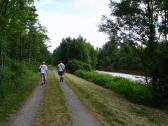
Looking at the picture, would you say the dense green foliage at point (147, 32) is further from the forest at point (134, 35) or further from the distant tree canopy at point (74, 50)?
the distant tree canopy at point (74, 50)

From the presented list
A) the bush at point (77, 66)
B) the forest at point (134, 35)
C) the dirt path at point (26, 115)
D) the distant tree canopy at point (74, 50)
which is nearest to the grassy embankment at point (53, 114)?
the dirt path at point (26, 115)

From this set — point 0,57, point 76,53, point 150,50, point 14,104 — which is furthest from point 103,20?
point 76,53

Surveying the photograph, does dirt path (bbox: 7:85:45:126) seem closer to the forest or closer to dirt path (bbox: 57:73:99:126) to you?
dirt path (bbox: 57:73:99:126)

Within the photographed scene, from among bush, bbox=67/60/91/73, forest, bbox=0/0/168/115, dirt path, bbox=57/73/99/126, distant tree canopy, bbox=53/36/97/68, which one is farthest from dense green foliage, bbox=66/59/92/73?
dirt path, bbox=57/73/99/126

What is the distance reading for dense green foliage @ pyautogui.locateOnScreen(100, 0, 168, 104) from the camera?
2459cm

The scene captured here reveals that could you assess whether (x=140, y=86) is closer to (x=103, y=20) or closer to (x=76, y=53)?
(x=103, y=20)

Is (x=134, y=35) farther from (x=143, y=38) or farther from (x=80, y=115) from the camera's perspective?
(x=80, y=115)

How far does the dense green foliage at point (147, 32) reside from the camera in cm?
2459

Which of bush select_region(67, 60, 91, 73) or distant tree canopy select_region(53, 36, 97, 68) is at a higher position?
distant tree canopy select_region(53, 36, 97, 68)

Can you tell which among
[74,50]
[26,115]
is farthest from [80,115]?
[74,50]

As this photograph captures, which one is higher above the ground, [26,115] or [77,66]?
[77,66]

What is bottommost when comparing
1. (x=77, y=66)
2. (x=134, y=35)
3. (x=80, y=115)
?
(x=80, y=115)

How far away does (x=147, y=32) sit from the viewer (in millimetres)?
26125

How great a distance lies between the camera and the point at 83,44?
83.7m
